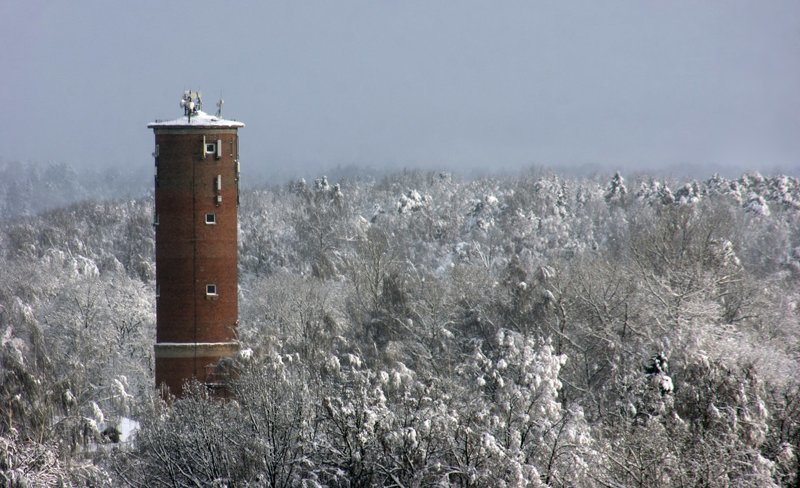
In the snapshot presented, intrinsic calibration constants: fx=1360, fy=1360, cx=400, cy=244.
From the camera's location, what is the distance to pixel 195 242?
4297 cm

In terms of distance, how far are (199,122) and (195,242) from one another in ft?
12.5

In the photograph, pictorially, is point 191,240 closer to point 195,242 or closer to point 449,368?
point 195,242

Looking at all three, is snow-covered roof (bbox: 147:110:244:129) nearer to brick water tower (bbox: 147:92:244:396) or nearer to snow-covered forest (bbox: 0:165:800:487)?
brick water tower (bbox: 147:92:244:396)

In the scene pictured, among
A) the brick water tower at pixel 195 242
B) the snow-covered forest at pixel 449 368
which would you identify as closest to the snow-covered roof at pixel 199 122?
the brick water tower at pixel 195 242

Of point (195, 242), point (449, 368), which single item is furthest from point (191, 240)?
point (449, 368)

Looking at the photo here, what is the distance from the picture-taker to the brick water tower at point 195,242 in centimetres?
4262

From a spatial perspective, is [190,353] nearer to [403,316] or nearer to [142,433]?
[142,433]

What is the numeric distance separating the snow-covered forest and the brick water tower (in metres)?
1.70

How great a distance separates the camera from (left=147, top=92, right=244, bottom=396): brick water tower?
4262cm

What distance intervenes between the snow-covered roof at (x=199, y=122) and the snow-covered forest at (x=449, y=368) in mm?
7273

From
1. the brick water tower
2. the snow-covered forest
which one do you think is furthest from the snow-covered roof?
the snow-covered forest

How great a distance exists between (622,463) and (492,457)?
9.68 feet

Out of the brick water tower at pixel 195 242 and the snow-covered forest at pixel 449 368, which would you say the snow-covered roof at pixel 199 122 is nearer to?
the brick water tower at pixel 195 242

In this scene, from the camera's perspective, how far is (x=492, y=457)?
28.3m
